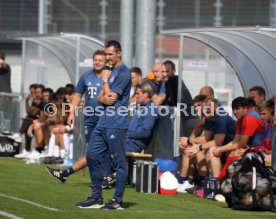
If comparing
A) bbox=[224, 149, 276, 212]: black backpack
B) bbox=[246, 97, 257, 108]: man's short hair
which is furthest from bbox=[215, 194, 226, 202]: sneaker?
bbox=[246, 97, 257, 108]: man's short hair

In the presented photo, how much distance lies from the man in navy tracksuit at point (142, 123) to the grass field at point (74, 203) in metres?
1.02

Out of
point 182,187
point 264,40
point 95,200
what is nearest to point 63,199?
point 95,200

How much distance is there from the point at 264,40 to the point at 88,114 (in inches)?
120

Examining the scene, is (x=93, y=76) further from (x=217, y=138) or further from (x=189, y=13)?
(x=189, y=13)

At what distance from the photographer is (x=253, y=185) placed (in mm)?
14305

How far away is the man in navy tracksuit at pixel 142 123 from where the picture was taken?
1831 cm

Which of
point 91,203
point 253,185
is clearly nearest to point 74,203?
point 91,203

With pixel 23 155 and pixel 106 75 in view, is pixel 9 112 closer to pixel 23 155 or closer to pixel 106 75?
pixel 23 155

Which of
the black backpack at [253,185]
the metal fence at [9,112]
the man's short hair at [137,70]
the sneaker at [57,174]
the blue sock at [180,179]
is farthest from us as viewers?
the metal fence at [9,112]

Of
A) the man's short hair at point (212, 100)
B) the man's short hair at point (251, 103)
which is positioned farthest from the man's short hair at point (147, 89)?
the man's short hair at point (251, 103)

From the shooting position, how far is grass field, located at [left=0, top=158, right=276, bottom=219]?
42.4 ft

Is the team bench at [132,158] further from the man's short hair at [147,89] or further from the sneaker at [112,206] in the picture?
the sneaker at [112,206]

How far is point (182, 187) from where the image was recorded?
17.3 metres

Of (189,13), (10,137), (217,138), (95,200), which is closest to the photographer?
(95,200)
